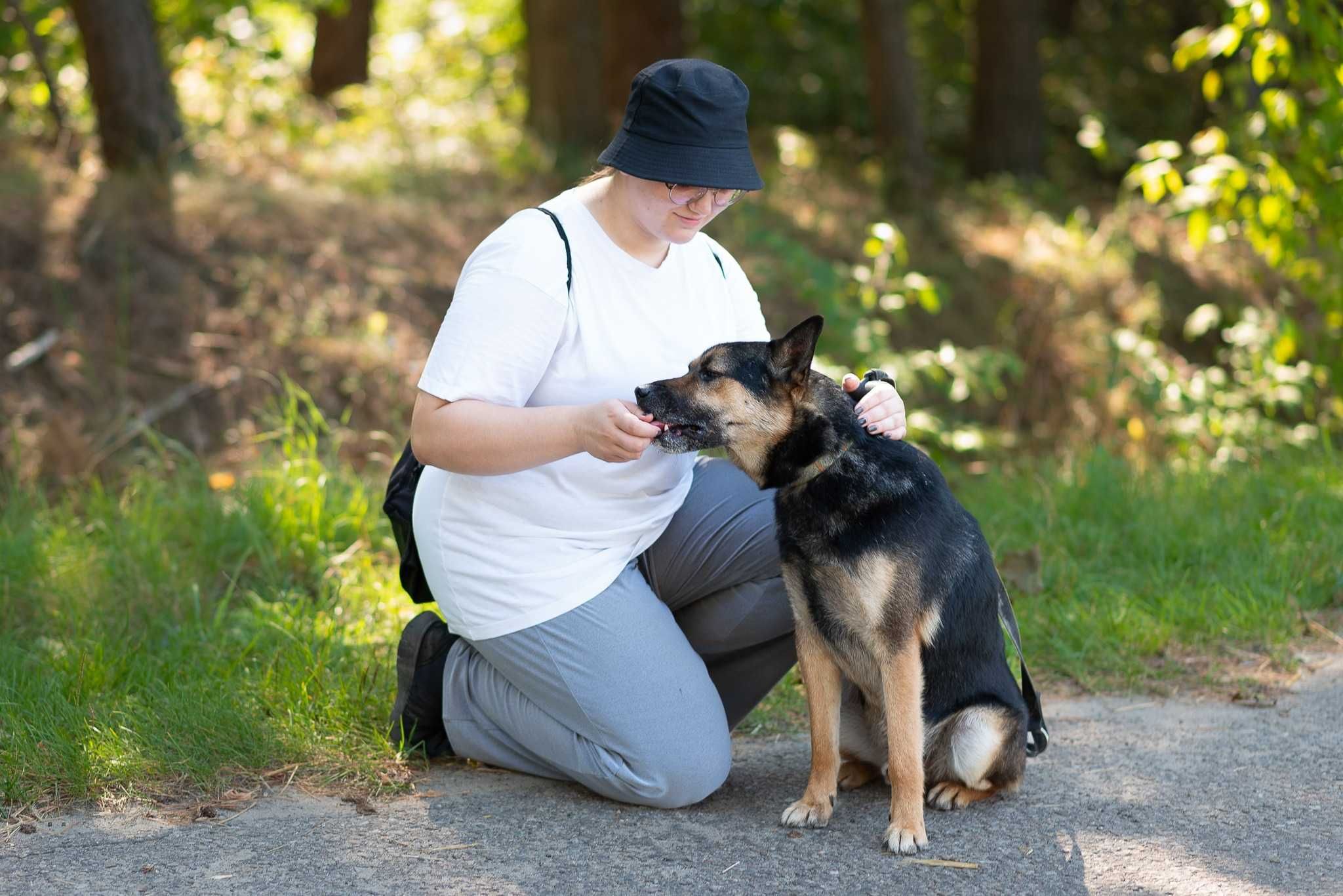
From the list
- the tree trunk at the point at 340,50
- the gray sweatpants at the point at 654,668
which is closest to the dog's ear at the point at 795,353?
the gray sweatpants at the point at 654,668

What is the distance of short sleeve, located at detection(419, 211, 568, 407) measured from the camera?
3.20 m

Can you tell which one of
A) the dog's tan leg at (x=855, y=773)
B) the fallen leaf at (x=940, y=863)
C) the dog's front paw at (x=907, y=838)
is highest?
the dog's front paw at (x=907, y=838)

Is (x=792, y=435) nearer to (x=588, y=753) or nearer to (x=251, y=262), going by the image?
(x=588, y=753)

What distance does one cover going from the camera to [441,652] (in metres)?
3.67

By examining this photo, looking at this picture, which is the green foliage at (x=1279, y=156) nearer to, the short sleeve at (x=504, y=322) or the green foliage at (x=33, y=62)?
the short sleeve at (x=504, y=322)

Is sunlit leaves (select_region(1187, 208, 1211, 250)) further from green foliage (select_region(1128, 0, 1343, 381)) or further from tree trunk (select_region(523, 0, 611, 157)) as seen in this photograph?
tree trunk (select_region(523, 0, 611, 157))

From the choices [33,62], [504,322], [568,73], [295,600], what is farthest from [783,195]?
[504,322]

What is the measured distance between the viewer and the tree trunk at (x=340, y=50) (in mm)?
13242

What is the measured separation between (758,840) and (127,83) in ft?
21.9

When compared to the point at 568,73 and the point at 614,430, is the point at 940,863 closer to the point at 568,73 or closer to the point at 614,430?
the point at 614,430

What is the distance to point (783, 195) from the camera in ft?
36.4

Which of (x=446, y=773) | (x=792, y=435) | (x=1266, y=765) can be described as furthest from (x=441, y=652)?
(x=1266, y=765)

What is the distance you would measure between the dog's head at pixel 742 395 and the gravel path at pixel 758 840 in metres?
0.98

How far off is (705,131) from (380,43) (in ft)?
45.3
